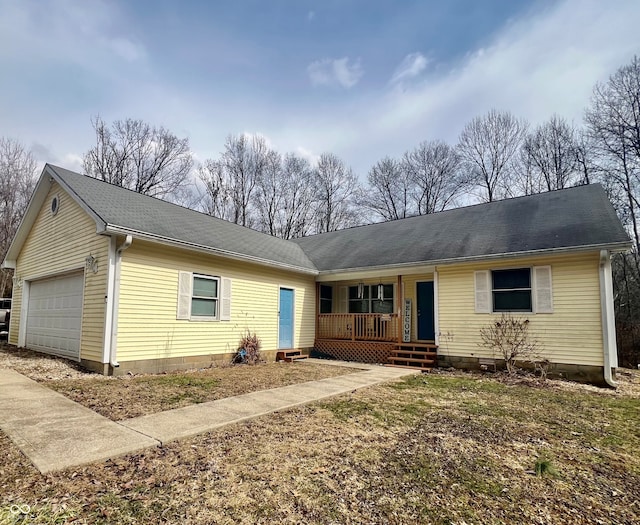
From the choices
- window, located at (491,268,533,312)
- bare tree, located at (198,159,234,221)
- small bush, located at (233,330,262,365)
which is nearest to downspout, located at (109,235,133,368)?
small bush, located at (233,330,262,365)

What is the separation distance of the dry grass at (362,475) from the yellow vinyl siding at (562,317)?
3.68 metres

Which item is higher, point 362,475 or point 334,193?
point 334,193

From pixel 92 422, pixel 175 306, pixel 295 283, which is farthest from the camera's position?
pixel 295 283

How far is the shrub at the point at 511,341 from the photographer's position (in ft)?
29.8

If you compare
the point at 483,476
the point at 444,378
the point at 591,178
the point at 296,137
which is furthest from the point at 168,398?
the point at 591,178

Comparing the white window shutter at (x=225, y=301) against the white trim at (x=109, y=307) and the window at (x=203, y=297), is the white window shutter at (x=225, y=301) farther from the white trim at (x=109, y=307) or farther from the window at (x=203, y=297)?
the white trim at (x=109, y=307)

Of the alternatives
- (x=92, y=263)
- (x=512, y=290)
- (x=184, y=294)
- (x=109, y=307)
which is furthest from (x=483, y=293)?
(x=92, y=263)

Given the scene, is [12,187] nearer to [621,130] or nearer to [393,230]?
[393,230]

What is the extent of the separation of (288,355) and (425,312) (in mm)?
4549

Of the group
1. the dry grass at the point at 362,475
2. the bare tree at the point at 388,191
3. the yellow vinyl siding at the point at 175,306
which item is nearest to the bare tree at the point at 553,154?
the bare tree at the point at 388,191

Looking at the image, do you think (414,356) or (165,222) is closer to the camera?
(165,222)

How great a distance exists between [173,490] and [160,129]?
27713 mm

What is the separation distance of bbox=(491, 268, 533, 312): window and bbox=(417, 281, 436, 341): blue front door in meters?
2.26

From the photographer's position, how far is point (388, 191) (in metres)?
28.0
